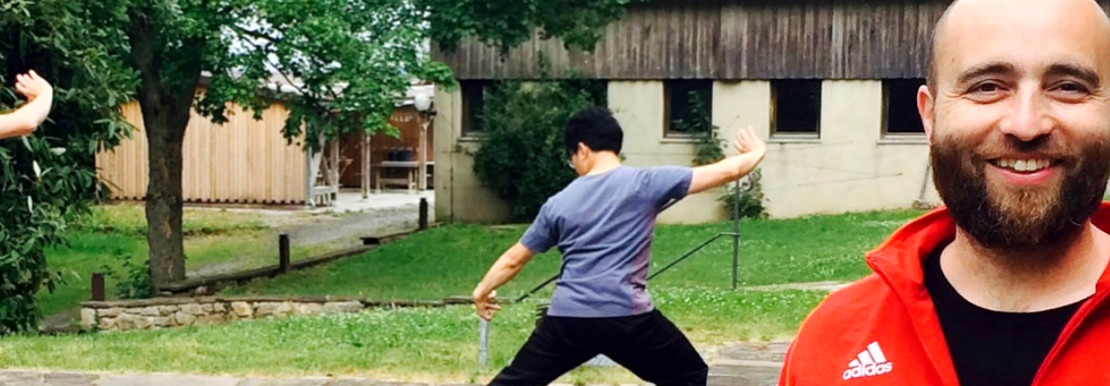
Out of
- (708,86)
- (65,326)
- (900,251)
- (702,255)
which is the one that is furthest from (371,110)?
(900,251)

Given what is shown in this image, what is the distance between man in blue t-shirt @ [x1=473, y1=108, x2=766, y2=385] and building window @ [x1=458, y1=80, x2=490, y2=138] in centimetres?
2124

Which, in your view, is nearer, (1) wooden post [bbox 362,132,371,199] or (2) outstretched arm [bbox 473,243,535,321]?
(2) outstretched arm [bbox 473,243,535,321]

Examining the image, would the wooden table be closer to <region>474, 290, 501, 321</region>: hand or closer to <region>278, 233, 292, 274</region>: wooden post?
<region>278, 233, 292, 274</region>: wooden post

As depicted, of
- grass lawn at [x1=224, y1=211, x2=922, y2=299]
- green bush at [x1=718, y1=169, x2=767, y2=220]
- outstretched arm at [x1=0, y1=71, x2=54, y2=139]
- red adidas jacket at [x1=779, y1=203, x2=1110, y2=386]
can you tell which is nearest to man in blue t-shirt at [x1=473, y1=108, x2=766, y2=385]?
outstretched arm at [x1=0, y1=71, x2=54, y2=139]

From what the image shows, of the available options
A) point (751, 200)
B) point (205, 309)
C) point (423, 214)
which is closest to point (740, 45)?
point (751, 200)

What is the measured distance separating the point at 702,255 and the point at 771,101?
6.80 m

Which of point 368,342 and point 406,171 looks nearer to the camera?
point 368,342

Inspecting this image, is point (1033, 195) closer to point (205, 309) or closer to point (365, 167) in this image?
point (205, 309)

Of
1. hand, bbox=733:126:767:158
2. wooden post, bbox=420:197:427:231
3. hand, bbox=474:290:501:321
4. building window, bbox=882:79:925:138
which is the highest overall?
building window, bbox=882:79:925:138

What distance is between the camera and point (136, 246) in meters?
24.6

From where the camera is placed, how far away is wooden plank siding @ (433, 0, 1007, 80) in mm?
24625

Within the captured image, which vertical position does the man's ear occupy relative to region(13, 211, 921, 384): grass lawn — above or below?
above

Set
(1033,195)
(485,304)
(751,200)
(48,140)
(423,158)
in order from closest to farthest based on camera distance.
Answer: (1033,195), (485,304), (48,140), (751,200), (423,158)

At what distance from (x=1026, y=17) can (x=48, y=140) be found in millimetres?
12215
